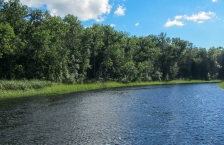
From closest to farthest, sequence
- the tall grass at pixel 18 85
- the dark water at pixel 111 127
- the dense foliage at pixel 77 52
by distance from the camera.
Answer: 1. the dark water at pixel 111 127
2. the tall grass at pixel 18 85
3. the dense foliage at pixel 77 52

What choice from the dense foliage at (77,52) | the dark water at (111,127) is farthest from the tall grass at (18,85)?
the dark water at (111,127)

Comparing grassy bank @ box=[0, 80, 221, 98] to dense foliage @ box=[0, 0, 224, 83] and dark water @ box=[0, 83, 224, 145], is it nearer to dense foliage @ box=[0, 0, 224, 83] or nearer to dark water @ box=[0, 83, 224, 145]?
dense foliage @ box=[0, 0, 224, 83]

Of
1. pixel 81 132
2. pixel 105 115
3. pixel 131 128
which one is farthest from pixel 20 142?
pixel 105 115

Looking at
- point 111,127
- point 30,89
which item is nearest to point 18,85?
point 30,89

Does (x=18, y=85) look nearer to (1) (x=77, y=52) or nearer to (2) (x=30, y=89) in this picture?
(2) (x=30, y=89)

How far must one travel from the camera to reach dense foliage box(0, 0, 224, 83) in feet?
183

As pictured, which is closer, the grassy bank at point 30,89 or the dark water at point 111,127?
the dark water at point 111,127

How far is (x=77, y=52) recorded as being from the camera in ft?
244

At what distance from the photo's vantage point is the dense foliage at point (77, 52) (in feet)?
183

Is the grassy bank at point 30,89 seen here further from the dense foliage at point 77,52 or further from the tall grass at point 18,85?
the dense foliage at point 77,52

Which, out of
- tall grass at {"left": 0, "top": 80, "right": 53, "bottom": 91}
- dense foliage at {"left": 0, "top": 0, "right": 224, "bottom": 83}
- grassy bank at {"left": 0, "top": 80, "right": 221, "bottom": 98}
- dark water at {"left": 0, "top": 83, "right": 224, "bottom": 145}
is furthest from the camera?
dense foliage at {"left": 0, "top": 0, "right": 224, "bottom": 83}

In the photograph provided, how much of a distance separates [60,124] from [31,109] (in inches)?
402

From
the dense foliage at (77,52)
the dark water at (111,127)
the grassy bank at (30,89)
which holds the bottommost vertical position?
the dark water at (111,127)

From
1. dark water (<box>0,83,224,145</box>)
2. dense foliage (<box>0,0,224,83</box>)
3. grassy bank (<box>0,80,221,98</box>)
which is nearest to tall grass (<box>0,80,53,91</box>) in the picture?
grassy bank (<box>0,80,221,98</box>)
